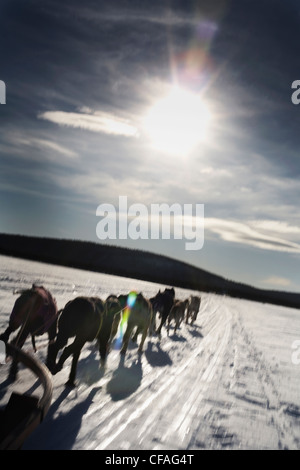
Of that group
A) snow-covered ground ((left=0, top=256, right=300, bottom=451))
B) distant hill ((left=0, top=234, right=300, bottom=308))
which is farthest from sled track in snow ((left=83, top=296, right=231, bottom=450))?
distant hill ((left=0, top=234, right=300, bottom=308))

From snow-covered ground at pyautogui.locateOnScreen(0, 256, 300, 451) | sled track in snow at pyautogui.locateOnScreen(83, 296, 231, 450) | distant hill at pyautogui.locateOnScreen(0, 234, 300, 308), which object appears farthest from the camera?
distant hill at pyautogui.locateOnScreen(0, 234, 300, 308)

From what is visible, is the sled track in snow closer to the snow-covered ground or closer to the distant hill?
the snow-covered ground

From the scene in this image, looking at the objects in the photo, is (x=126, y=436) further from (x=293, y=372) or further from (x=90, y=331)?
(x=293, y=372)

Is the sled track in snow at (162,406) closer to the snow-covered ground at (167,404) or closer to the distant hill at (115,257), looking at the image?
the snow-covered ground at (167,404)

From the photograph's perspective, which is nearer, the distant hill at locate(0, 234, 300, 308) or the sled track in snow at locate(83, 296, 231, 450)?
the sled track in snow at locate(83, 296, 231, 450)

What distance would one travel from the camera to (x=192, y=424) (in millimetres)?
4824

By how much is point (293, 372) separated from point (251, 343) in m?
3.64

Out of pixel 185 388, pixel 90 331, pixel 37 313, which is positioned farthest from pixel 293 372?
pixel 37 313

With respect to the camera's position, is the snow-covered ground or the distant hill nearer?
the snow-covered ground

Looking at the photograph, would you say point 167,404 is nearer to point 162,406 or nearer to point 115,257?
point 162,406

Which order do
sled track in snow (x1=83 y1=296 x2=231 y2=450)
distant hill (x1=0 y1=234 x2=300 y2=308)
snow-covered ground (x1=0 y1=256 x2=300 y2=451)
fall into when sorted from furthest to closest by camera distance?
distant hill (x1=0 y1=234 x2=300 y2=308)
sled track in snow (x1=83 y1=296 x2=231 y2=450)
snow-covered ground (x1=0 y1=256 x2=300 y2=451)

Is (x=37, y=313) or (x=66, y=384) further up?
(x=37, y=313)

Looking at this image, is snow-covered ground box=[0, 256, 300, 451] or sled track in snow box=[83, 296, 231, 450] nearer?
snow-covered ground box=[0, 256, 300, 451]
